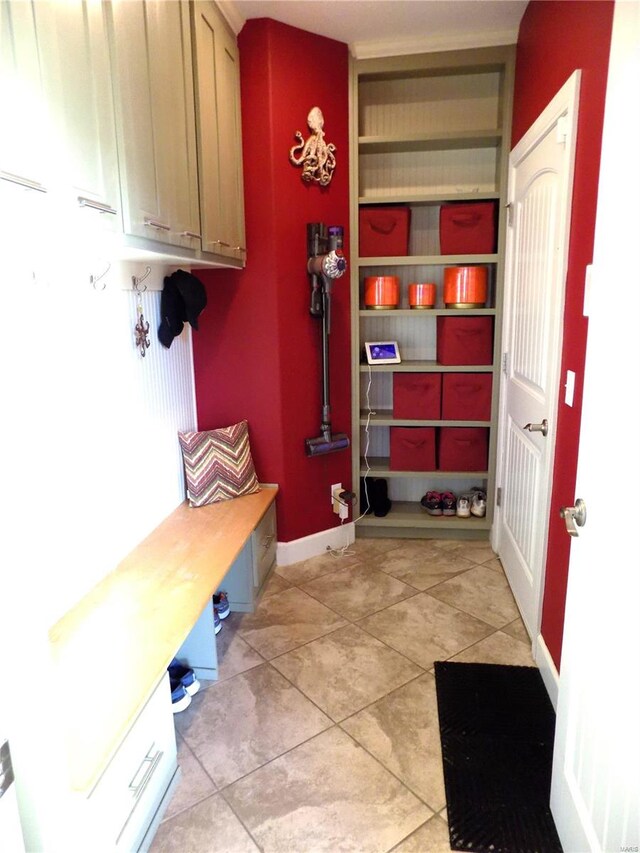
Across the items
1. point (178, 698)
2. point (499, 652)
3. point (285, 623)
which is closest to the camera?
point (178, 698)

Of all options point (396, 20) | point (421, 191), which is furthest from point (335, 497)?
point (396, 20)

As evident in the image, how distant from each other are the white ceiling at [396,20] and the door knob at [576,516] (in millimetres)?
2363

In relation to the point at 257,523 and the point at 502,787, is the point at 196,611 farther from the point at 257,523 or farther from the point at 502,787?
the point at 502,787

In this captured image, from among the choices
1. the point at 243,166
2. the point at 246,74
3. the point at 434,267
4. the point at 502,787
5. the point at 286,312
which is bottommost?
the point at 502,787

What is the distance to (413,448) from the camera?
10.8 ft

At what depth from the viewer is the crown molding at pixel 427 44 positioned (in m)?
2.78

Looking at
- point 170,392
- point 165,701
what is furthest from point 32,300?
point 165,701

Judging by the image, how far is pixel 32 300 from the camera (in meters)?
1.59

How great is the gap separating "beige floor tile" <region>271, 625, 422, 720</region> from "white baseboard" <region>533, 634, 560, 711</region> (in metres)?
0.47

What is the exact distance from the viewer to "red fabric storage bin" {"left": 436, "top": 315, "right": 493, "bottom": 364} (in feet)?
10.2

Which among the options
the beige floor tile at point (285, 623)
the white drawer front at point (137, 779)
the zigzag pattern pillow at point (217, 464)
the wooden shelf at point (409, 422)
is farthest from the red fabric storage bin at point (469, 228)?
the white drawer front at point (137, 779)

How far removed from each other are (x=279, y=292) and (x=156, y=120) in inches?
43.4

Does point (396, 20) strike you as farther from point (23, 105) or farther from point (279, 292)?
point (23, 105)

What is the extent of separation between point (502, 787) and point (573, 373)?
50.5 inches
